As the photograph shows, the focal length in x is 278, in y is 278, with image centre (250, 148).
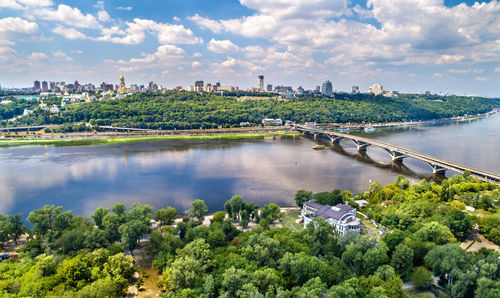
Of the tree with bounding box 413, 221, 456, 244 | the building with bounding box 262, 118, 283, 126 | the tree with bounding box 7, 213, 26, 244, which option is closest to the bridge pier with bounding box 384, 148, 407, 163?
the tree with bounding box 413, 221, 456, 244

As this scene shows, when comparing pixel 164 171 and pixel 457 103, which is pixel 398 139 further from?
pixel 457 103

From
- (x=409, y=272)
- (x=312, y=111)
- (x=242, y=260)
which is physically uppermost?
(x=312, y=111)

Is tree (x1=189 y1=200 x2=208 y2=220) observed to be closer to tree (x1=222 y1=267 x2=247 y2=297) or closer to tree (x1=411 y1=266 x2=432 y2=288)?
tree (x1=222 y1=267 x2=247 y2=297)

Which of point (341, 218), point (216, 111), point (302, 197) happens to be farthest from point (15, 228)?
point (216, 111)

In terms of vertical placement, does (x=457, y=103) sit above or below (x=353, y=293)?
above

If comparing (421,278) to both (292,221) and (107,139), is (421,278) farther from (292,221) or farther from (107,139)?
(107,139)

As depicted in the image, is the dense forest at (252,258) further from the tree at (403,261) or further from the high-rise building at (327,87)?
the high-rise building at (327,87)

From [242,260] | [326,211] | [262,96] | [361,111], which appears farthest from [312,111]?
[242,260]

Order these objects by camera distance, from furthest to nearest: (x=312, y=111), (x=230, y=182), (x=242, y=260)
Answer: (x=312, y=111) → (x=230, y=182) → (x=242, y=260)
